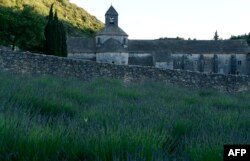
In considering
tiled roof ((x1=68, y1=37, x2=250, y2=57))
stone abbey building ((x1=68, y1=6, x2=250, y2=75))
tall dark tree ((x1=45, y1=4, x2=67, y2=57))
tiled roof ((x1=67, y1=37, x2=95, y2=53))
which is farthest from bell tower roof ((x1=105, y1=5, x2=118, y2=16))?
tall dark tree ((x1=45, y1=4, x2=67, y2=57))

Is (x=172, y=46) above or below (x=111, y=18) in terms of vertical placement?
below

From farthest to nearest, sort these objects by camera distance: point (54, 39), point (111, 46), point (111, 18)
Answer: point (111, 18), point (111, 46), point (54, 39)

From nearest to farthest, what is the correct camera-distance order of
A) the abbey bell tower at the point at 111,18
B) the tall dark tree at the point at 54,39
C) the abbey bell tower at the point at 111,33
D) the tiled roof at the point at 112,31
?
the tall dark tree at the point at 54,39 → the abbey bell tower at the point at 111,33 → the tiled roof at the point at 112,31 → the abbey bell tower at the point at 111,18

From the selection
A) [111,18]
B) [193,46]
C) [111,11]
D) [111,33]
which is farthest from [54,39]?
[193,46]

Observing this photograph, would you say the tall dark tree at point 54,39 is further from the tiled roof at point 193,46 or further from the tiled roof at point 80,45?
the tiled roof at point 193,46

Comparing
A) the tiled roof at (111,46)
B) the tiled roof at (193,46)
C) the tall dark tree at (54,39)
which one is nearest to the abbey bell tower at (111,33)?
the tiled roof at (111,46)

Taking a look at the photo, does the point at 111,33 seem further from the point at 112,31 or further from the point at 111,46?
the point at 111,46

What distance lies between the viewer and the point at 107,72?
19.5m

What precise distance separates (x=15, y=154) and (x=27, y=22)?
3194cm

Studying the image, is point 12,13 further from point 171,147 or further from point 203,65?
point 171,147

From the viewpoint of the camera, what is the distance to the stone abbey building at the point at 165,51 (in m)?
49.1

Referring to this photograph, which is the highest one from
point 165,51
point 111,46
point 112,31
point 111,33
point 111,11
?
point 111,11

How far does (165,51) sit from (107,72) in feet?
107

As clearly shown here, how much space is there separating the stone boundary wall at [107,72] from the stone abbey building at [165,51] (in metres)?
27.7
